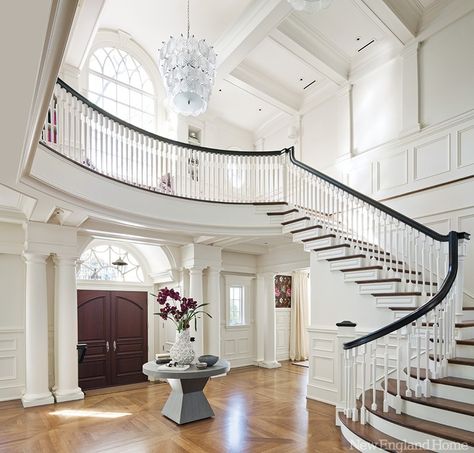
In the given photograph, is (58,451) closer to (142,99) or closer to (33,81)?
(33,81)

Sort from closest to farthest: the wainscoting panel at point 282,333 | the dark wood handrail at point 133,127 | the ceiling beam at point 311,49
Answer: the dark wood handrail at point 133,127, the ceiling beam at point 311,49, the wainscoting panel at point 282,333

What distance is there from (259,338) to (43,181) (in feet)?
21.3

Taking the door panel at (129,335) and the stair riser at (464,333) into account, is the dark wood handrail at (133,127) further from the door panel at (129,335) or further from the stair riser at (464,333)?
the stair riser at (464,333)

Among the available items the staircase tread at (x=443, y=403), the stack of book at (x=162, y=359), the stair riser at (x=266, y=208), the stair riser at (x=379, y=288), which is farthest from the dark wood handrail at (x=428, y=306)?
the stair riser at (x=266, y=208)

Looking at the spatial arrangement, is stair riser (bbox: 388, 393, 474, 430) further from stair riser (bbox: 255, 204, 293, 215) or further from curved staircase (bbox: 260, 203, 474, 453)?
stair riser (bbox: 255, 204, 293, 215)

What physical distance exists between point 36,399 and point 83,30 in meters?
6.08

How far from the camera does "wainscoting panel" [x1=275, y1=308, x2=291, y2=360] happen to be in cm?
1008

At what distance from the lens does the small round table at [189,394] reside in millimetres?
4680

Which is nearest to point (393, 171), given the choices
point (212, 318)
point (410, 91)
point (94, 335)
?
point (410, 91)

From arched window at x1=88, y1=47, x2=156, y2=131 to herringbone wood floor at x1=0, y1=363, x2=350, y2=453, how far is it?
A: 19.6 ft

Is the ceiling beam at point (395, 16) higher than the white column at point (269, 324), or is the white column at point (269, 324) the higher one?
the ceiling beam at point (395, 16)

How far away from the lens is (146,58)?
9055 mm

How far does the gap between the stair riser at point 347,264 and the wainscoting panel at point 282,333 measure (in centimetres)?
466

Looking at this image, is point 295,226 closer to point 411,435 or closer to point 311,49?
point 311,49
